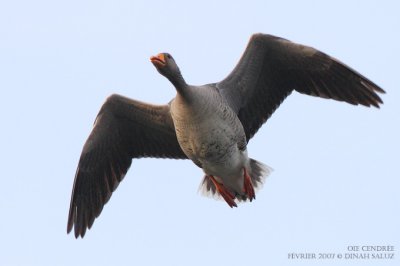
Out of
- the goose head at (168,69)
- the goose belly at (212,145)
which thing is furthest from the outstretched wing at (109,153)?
the goose head at (168,69)

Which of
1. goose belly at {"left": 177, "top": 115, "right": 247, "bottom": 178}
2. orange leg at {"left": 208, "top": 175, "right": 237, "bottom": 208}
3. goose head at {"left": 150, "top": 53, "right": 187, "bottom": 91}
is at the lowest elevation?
orange leg at {"left": 208, "top": 175, "right": 237, "bottom": 208}

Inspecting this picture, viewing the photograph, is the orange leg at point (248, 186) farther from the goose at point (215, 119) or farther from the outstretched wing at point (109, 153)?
the outstretched wing at point (109, 153)

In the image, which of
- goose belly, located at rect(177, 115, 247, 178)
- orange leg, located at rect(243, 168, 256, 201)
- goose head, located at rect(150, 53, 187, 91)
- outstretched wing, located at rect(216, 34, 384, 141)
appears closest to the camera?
goose head, located at rect(150, 53, 187, 91)

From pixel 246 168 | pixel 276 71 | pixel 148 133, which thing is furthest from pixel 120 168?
pixel 276 71

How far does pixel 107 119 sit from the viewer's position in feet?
35.4

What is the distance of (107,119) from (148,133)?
627 millimetres

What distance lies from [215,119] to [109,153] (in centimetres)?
233

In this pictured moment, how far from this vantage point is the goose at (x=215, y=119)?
31.3 ft

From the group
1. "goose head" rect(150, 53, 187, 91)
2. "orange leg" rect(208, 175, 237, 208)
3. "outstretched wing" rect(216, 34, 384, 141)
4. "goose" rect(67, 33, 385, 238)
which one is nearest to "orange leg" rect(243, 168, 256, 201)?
"goose" rect(67, 33, 385, 238)

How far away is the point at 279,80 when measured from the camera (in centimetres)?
1066

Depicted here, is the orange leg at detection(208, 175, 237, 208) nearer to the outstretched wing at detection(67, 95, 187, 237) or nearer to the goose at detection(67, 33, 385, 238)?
the goose at detection(67, 33, 385, 238)

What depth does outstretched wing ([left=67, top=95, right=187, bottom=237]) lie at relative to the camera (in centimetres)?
1085

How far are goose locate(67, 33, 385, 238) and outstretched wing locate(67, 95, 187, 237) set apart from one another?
0.01 meters

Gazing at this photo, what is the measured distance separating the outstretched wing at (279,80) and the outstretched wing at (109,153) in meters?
1.10
